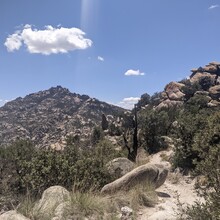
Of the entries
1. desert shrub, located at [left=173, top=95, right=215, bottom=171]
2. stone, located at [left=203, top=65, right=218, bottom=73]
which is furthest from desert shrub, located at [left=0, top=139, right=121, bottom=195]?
stone, located at [left=203, top=65, right=218, bottom=73]

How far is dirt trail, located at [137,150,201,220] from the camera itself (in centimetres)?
766

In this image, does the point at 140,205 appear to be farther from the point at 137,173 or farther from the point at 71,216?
the point at 71,216

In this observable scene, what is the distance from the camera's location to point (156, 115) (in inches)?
1264

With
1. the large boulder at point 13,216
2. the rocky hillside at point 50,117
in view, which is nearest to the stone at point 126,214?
the large boulder at point 13,216

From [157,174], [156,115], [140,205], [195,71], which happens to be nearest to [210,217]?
[140,205]

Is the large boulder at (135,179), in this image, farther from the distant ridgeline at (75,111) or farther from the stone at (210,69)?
the stone at (210,69)

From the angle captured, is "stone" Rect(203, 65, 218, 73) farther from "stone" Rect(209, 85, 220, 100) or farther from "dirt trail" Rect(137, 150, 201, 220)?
"dirt trail" Rect(137, 150, 201, 220)

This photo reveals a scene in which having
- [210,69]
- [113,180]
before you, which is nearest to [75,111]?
[210,69]

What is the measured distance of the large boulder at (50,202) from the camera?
6909 millimetres

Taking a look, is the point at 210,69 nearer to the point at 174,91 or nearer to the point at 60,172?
the point at 174,91

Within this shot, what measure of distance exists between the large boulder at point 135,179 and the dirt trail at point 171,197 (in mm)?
565

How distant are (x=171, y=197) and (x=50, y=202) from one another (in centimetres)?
456

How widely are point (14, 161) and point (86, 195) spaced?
9.05 meters

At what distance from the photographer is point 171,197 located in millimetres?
10711
